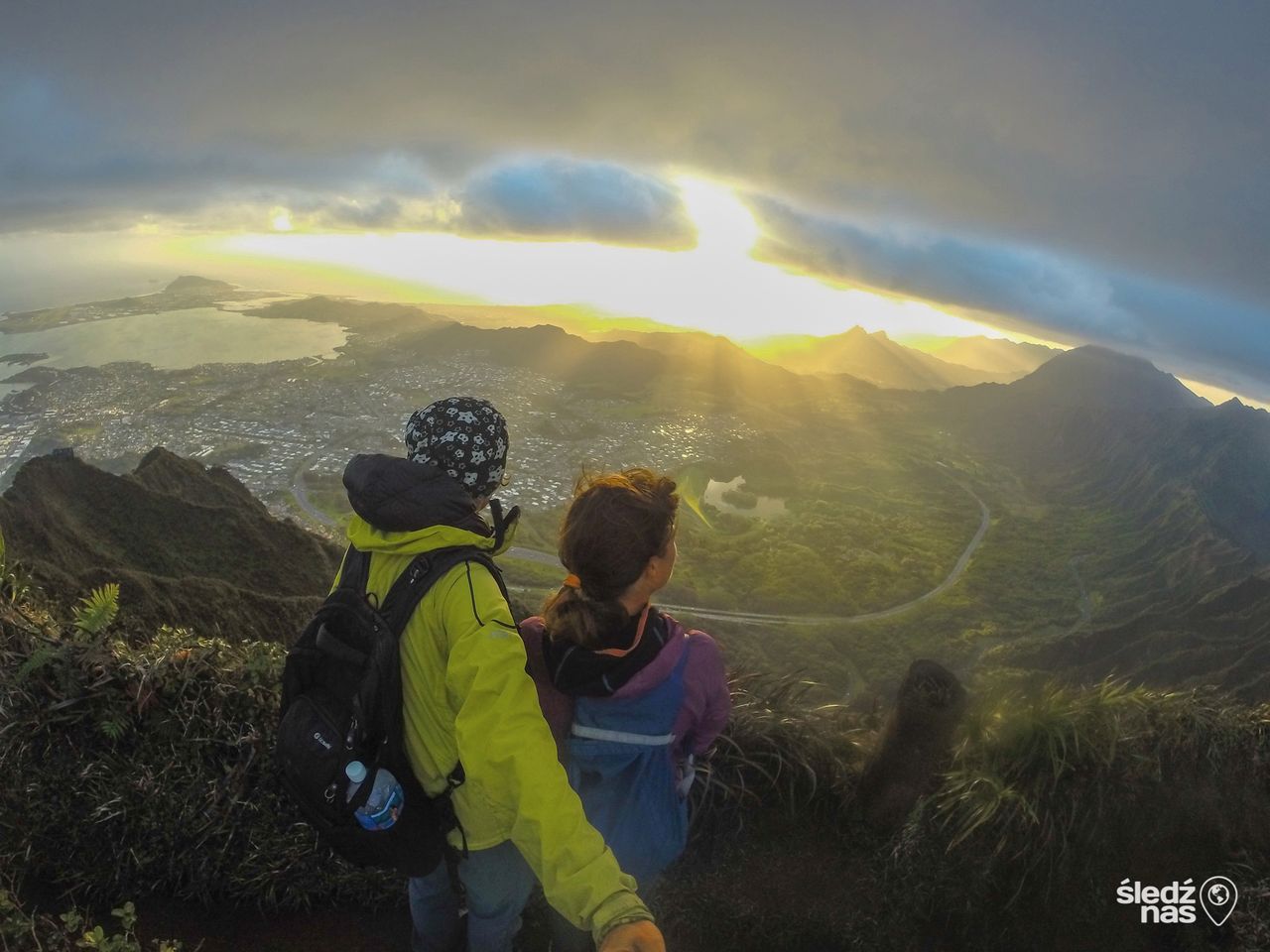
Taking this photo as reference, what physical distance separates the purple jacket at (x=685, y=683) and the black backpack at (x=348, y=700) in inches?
18.9

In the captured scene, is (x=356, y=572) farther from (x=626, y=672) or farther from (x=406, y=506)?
(x=626, y=672)

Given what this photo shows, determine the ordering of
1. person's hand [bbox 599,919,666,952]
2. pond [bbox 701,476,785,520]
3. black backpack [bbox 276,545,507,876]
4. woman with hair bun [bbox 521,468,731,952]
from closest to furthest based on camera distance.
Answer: person's hand [bbox 599,919,666,952]
black backpack [bbox 276,545,507,876]
woman with hair bun [bbox 521,468,731,952]
pond [bbox 701,476,785,520]

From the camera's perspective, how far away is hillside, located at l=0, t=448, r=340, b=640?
7.86 m

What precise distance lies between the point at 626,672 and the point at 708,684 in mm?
425

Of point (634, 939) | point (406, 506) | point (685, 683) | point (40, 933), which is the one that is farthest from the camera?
point (40, 933)

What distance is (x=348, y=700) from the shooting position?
2.18m

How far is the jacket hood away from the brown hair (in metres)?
0.37

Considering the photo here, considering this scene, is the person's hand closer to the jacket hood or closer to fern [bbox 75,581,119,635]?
the jacket hood

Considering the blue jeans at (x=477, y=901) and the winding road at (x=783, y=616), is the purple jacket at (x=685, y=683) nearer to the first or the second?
the blue jeans at (x=477, y=901)

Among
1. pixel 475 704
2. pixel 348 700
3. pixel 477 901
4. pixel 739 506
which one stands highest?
pixel 475 704

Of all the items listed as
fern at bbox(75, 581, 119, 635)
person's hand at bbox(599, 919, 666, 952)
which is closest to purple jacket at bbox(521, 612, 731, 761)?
person's hand at bbox(599, 919, 666, 952)

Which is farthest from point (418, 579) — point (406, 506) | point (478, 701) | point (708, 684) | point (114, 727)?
point (114, 727)

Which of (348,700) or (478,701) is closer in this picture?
(478,701)

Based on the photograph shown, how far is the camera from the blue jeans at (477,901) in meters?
2.65
